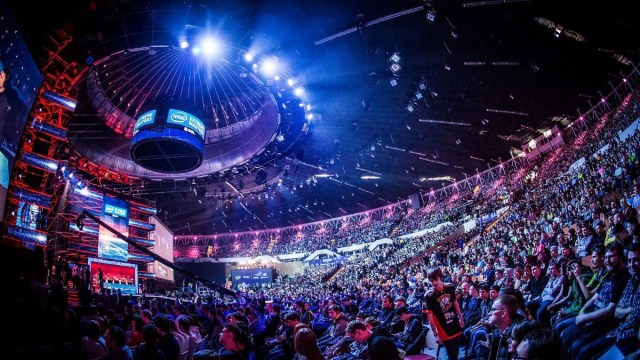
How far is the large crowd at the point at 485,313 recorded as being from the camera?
375cm

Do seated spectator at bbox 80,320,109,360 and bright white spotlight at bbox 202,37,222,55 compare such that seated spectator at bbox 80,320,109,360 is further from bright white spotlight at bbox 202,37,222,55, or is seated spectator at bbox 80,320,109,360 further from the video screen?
bright white spotlight at bbox 202,37,222,55

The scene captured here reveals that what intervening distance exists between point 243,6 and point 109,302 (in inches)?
480

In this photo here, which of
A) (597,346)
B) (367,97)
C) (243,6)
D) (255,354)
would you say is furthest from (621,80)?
(255,354)

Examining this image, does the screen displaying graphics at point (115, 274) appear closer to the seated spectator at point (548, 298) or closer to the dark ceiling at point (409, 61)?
the dark ceiling at point (409, 61)

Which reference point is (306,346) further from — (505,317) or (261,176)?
(261,176)

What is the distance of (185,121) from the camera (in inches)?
759

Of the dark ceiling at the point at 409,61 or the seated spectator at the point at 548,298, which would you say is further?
the dark ceiling at the point at 409,61

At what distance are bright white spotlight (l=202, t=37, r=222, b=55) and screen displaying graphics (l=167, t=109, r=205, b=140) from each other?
14.6ft

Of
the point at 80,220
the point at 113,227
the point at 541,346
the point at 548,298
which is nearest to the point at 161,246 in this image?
the point at 113,227

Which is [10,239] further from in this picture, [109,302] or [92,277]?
[92,277]

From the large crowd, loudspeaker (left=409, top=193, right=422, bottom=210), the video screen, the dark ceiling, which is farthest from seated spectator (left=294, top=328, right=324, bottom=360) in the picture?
loudspeaker (left=409, top=193, right=422, bottom=210)

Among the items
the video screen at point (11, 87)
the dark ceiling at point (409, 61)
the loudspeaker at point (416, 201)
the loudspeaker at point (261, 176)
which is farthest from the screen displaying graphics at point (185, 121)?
the loudspeaker at point (416, 201)

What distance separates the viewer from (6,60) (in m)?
9.24

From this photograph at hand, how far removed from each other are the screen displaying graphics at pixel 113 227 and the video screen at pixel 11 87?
1560 cm
